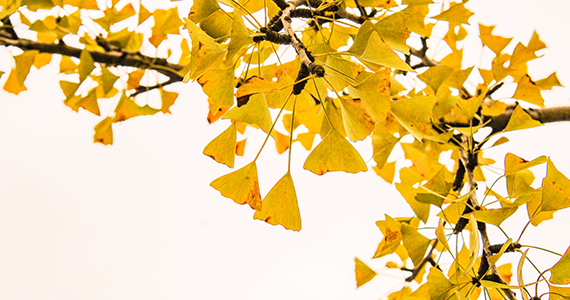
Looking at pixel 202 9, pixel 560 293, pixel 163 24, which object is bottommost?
pixel 560 293

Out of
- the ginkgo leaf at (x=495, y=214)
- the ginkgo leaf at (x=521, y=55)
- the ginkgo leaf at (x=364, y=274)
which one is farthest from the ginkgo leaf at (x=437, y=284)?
the ginkgo leaf at (x=521, y=55)

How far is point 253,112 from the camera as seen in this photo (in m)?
0.21

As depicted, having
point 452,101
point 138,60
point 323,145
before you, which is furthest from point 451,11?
point 138,60

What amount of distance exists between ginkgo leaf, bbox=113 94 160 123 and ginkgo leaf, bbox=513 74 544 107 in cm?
37

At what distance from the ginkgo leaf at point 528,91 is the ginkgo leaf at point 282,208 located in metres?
0.28

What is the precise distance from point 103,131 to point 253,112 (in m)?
0.30

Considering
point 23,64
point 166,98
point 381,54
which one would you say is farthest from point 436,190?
point 23,64

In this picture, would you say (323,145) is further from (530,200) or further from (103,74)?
(103,74)

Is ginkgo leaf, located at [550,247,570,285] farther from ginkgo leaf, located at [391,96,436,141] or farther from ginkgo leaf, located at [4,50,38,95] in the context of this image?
ginkgo leaf, located at [4,50,38,95]

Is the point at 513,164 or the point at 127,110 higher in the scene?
the point at 127,110

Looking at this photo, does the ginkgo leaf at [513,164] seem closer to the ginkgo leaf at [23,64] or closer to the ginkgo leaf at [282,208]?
the ginkgo leaf at [282,208]

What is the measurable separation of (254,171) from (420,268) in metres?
0.27

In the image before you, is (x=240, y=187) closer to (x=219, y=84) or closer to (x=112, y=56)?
(x=219, y=84)

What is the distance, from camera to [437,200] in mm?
295
